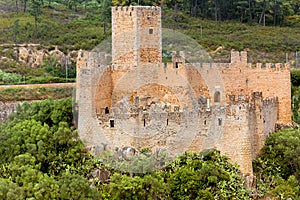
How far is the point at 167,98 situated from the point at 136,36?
3.17 metres

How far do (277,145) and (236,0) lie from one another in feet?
122

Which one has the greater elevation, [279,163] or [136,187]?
[279,163]

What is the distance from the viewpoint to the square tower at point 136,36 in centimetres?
2853

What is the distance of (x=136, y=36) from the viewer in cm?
2848

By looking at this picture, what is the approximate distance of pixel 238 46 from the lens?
54375mm

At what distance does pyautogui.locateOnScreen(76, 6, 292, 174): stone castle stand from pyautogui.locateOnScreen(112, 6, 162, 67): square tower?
0.05m

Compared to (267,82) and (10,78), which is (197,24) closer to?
(10,78)

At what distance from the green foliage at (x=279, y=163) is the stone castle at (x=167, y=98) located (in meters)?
0.52

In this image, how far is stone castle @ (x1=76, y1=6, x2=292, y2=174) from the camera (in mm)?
26125

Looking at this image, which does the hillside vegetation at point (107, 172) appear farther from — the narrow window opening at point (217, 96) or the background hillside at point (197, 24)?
the background hillside at point (197, 24)

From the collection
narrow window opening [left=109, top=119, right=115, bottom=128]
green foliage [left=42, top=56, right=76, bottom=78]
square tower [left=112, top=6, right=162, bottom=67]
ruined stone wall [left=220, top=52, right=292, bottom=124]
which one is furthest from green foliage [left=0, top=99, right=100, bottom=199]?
green foliage [left=42, top=56, right=76, bottom=78]

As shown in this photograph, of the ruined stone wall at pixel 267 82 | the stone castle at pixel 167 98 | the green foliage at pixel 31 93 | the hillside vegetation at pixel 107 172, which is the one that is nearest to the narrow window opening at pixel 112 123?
the stone castle at pixel 167 98

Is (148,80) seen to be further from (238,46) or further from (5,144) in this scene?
(238,46)

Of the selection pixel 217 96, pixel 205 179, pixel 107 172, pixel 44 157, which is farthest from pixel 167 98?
pixel 44 157
